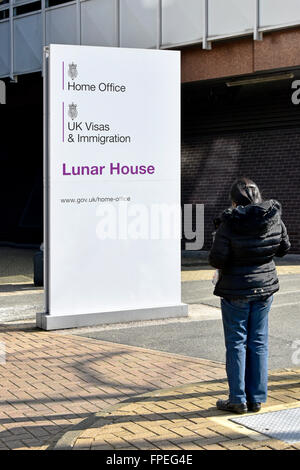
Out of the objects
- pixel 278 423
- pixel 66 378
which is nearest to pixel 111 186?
pixel 66 378

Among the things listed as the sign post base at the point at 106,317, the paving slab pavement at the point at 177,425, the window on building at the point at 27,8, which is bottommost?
the paving slab pavement at the point at 177,425

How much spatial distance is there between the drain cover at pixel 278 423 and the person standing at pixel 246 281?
0.53 ft

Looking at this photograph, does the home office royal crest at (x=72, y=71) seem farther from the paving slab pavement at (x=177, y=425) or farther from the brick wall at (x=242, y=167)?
the brick wall at (x=242, y=167)

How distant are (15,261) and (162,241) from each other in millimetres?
10119

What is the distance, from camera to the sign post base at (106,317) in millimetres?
9758

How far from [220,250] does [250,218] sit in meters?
0.31

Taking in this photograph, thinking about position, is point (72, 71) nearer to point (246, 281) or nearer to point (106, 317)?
point (106, 317)

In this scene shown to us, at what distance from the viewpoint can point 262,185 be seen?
1928 centimetres

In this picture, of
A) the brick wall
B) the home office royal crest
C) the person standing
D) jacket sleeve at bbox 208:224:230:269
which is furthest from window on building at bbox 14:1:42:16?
jacket sleeve at bbox 208:224:230:269

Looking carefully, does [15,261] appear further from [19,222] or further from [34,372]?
[34,372]

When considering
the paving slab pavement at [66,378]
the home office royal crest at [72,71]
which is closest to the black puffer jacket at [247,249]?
the paving slab pavement at [66,378]

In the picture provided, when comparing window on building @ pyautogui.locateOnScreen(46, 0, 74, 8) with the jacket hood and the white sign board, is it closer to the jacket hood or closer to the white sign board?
the white sign board

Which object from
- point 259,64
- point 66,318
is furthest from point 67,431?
point 259,64

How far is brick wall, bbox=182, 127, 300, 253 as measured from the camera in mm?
18594
